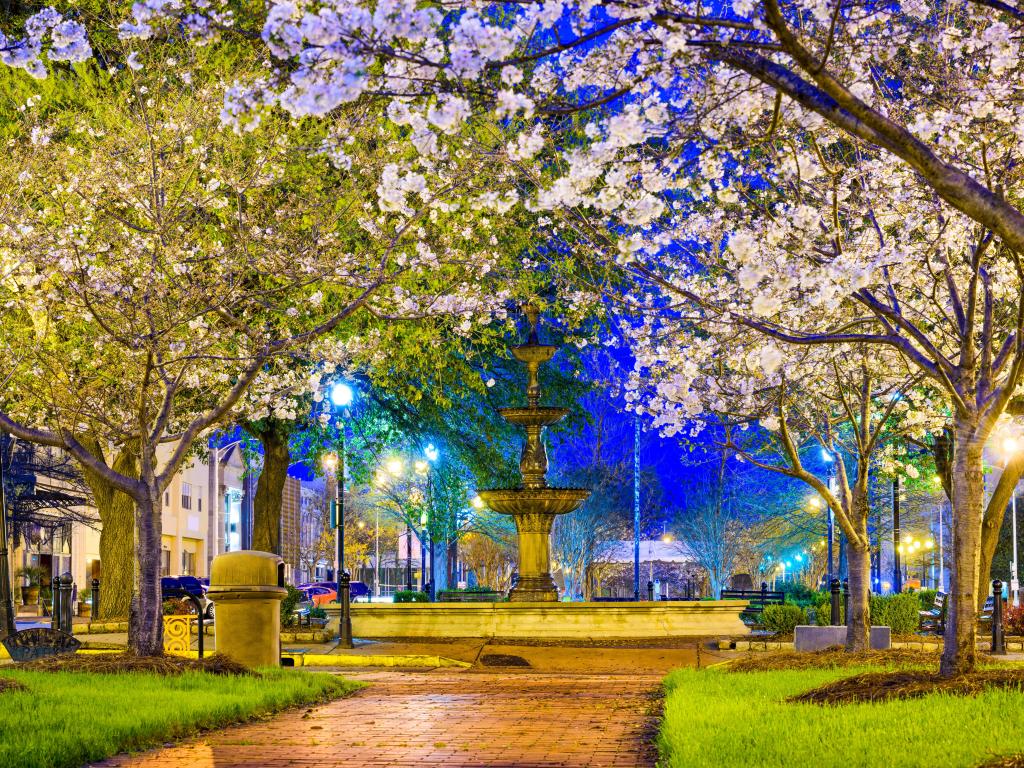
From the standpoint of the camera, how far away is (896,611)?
23.1 metres

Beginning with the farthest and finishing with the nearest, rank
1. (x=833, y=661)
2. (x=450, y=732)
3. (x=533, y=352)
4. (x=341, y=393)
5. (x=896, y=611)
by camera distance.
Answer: (x=341, y=393)
(x=896, y=611)
(x=533, y=352)
(x=833, y=661)
(x=450, y=732)

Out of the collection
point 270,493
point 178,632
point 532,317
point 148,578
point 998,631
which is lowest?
point 998,631

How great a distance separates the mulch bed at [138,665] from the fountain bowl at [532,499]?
8872mm

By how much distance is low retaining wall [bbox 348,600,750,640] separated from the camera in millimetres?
20562

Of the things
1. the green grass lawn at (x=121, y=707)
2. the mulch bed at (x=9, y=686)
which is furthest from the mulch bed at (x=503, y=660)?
the mulch bed at (x=9, y=686)

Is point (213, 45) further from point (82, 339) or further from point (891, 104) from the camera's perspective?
point (891, 104)

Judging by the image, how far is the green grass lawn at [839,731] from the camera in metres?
7.27

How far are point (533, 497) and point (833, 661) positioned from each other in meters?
8.42

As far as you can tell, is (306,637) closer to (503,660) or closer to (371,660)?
(371,660)

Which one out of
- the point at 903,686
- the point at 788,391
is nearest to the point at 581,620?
the point at 788,391

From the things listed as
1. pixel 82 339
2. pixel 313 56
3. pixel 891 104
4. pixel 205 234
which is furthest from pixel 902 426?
pixel 313 56

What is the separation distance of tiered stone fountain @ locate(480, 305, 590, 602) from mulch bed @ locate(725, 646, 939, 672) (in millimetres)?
7242

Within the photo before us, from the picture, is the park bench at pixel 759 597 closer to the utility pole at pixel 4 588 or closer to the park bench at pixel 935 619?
the park bench at pixel 935 619

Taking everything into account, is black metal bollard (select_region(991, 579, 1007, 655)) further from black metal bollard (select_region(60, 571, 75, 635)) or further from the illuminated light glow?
black metal bollard (select_region(60, 571, 75, 635))
